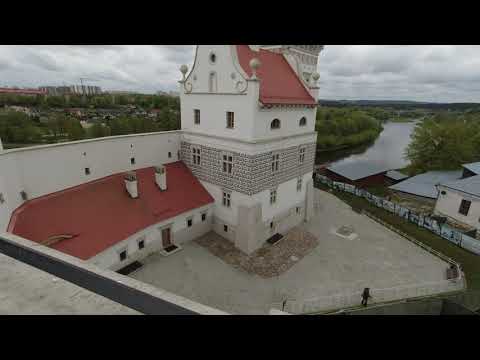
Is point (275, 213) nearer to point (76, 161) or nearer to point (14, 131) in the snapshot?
point (76, 161)

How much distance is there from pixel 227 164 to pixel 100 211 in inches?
258

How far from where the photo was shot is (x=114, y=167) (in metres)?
14.0

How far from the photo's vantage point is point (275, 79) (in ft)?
50.0

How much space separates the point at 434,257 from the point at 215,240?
12.5 meters

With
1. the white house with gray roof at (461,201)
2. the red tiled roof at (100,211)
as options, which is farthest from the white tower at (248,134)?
the white house with gray roof at (461,201)

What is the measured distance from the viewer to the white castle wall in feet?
32.0

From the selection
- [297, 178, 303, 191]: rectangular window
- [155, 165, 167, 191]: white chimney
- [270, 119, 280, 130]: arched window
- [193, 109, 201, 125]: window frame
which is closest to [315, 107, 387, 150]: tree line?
[297, 178, 303, 191]: rectangular window

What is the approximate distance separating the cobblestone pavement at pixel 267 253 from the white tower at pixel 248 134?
49cm

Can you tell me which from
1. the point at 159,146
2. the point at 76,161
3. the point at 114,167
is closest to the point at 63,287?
the point at 76,161

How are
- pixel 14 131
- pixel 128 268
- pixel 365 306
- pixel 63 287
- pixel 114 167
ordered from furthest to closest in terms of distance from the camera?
pixel 14 131, pixel 114 167, pixel 128 268, pixel 365 306, pixel 63 287

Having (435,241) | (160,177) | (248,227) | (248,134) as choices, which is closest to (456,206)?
(435,241)

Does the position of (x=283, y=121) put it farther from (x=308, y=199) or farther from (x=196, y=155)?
(x=308, y=199)

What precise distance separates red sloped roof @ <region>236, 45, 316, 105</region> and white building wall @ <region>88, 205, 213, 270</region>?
734cm

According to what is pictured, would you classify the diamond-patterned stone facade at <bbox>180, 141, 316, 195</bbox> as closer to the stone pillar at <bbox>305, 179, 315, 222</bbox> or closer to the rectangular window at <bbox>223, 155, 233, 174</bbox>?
the rectangular window at <bbox>223, 155, 233, 174</bbox>
